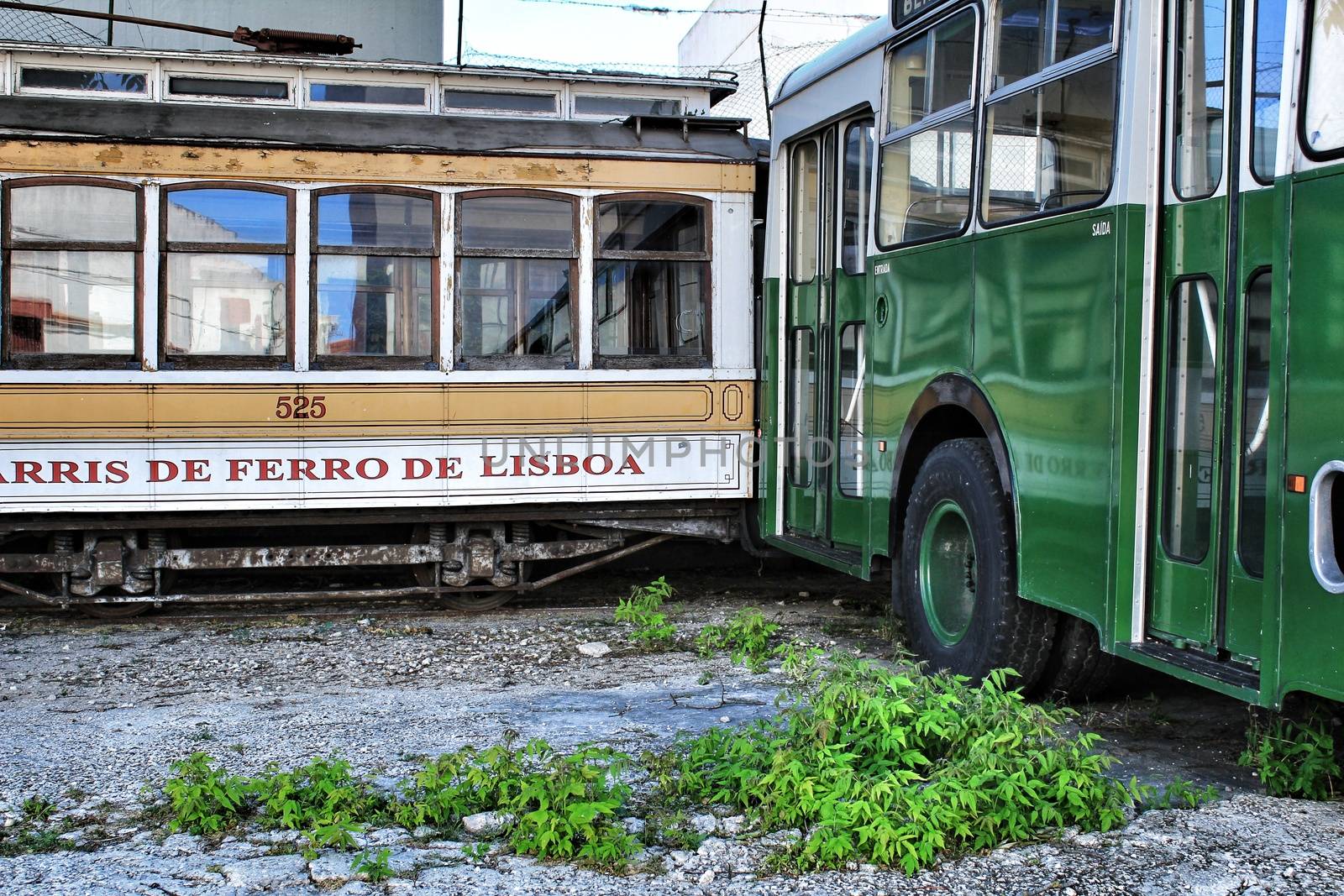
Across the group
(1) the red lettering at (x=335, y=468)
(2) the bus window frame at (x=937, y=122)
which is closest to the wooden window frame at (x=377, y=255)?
(1) the red lettering at (x=335, y=468)

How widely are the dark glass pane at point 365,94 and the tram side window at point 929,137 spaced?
4.49m

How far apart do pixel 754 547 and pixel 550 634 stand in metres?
1.66

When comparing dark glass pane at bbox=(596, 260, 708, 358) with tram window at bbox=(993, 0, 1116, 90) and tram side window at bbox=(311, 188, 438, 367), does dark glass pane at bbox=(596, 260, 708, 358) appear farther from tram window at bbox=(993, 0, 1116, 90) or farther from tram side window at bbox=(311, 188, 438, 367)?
tram window at bbox=(993, 0, 1116, 90)

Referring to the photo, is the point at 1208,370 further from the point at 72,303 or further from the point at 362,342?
the point at 72,303

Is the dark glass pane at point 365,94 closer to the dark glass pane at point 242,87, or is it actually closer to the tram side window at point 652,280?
the dark glass pane at point 242,87

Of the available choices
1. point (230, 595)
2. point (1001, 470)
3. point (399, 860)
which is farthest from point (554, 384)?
point (399, 860)

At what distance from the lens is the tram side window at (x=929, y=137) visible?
224 inches

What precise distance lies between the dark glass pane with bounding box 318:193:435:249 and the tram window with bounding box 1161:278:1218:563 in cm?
461

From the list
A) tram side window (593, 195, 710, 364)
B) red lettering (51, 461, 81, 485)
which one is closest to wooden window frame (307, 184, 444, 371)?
tram side window (593, 195, 710, 364)

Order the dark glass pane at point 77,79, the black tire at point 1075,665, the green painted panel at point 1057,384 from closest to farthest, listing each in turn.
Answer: the green painted panel at point 1057,384
the black tire at point 1075,665
the dark glass pane at point 77,79

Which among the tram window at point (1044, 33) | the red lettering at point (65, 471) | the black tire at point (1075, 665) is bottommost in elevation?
the black tire at point (1075, 665)

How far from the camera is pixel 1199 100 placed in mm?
4379

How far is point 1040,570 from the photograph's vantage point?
500 cm

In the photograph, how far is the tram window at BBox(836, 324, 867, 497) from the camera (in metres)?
6.88
